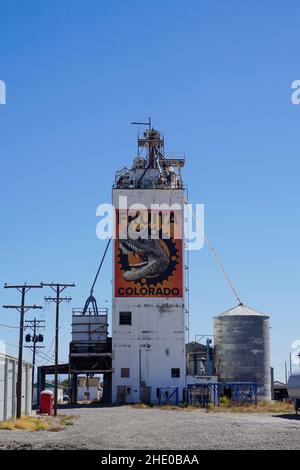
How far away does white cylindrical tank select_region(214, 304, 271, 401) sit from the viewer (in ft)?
249

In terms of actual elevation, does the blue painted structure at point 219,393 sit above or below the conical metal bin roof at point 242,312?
below

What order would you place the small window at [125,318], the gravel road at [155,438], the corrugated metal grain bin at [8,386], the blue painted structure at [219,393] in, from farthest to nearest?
the small window at [125,318] < the blue painted structure at [219,393] < the corrugated metal grain bin at [8,386] < the gravel road at [155,438]

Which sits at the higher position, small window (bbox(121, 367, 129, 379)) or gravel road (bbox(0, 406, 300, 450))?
small window (bbox(121, 367, 129, 379))

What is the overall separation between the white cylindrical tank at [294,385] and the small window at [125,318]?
25190mm

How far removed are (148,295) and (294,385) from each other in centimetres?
2644

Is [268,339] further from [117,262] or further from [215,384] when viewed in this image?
[117,262]

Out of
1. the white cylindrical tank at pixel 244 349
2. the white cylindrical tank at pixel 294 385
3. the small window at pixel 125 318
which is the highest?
the small window at pixel 125 318

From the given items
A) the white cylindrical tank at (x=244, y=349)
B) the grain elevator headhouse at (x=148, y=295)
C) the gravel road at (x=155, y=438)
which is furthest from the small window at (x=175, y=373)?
the gravel road at (x=155, y=438)

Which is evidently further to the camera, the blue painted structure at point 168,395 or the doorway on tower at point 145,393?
the doorway on tower at point 145,393

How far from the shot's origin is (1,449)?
79.3ft

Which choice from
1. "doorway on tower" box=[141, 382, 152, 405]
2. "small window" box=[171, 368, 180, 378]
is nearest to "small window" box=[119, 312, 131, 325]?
"doorway on tower" box=[141, 382, 152, 405]

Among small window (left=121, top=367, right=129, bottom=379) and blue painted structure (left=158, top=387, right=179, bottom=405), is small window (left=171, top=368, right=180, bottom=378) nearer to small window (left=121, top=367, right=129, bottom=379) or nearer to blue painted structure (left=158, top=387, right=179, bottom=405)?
blue painted structure (left=158, top=387, right=179, bottom=405)

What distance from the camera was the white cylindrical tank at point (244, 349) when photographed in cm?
7594

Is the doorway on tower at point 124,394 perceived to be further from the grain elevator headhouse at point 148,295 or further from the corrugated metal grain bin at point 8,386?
the corrugated metal grain bin at point 8,386
